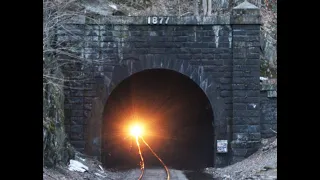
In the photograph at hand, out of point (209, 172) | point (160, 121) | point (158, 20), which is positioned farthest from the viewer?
point (160, 121)

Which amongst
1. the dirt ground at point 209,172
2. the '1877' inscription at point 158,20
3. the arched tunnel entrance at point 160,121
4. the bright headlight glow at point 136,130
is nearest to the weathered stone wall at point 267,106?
the dirt ground at point 209,172

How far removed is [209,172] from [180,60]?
138 inches

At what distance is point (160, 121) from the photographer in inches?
926

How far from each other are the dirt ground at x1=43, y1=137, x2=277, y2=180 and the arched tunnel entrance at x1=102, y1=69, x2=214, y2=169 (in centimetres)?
132

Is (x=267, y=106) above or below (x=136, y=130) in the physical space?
above

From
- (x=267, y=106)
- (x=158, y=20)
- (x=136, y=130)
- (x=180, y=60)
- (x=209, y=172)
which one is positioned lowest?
(x=209, y=172)

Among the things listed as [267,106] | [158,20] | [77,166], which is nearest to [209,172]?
[267,106]

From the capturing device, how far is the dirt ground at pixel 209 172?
44.0 ft

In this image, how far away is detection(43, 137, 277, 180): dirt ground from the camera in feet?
44.0

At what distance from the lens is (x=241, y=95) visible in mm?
16406

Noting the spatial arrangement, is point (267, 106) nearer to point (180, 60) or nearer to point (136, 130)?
point (180, 60)

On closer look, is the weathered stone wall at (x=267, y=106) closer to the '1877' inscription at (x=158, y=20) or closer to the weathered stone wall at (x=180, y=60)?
the weathered stone wall at (x=180, y=60)

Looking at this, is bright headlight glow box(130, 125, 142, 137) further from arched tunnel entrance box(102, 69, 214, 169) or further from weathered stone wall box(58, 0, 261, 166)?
weathered stone wall box(58, 0, 261, 166)

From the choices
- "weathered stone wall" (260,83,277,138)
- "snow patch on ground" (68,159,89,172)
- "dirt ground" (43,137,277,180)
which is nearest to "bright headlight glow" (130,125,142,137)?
"dirt ground" (43,137,277,180)
